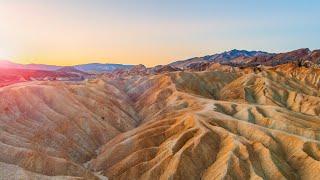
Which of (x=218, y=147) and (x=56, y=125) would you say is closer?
(x=218, y=147)

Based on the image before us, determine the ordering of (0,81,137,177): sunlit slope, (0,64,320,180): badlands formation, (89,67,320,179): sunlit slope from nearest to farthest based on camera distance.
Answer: (0,81,137,177): sunlit slope
(0,64,320,180): badlands formation
(89,67,320,179): sunlit slope

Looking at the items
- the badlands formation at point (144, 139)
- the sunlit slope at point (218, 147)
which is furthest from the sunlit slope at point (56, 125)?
the sunlit slope at point (218, 147)

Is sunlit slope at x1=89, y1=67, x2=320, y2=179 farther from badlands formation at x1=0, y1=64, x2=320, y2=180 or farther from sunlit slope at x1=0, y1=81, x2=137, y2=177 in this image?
sunlit slope at x1=0, y1=81, x2=137, y2=177

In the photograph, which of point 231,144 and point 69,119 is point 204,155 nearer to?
point 231,144

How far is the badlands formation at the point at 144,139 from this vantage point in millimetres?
65938

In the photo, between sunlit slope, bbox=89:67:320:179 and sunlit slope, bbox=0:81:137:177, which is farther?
sunlit slope, bbox=89:67:320:179

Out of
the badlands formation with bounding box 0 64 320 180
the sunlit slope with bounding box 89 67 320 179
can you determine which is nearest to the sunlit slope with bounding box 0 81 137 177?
the badlands formation with bounding box 0 64 320 180

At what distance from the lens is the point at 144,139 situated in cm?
7931

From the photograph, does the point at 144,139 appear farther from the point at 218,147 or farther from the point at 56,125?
the point at 56,125

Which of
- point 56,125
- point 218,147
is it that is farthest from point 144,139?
point 56,125

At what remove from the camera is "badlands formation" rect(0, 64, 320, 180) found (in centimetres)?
6594

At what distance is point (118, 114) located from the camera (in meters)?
104

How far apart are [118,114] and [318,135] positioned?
4528 cm

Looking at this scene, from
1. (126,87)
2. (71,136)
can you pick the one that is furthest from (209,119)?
(126,87)
